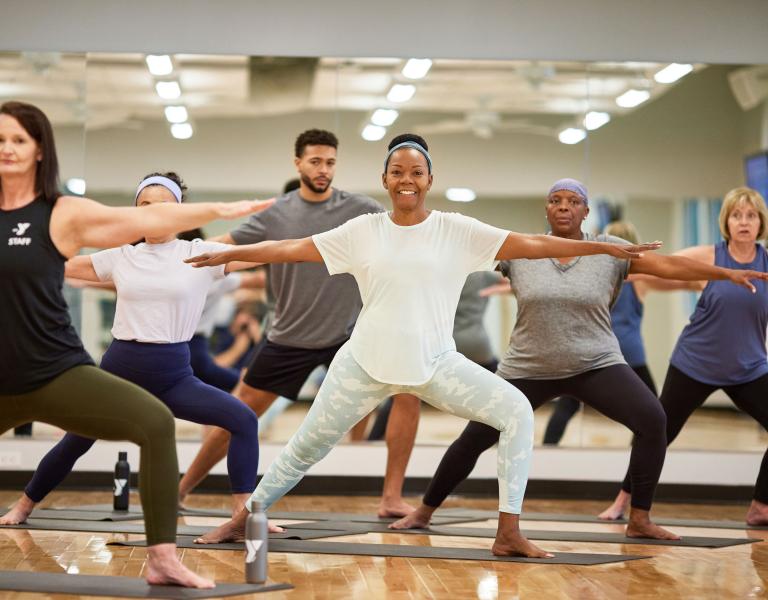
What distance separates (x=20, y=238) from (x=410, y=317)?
4.58ft

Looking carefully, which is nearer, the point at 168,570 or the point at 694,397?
the point at 168,570

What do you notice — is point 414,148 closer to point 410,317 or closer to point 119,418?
point 410,317

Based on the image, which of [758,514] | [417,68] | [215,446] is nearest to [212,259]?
[215,446]

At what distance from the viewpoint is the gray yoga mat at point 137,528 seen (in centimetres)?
511

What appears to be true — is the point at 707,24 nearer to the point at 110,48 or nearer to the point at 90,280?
the point at 110,48

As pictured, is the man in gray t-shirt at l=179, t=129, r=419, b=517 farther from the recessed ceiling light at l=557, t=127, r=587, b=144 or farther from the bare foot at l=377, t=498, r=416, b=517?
the recessed ceiling light at l=557, t=127, r=587, b=144

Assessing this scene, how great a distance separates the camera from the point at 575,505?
711cm

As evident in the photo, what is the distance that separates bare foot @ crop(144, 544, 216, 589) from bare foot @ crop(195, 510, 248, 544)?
100cm

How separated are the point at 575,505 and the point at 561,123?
234 cm

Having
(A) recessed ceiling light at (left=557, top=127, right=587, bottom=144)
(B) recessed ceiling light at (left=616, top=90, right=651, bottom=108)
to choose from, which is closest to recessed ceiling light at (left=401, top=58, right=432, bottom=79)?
(A) recessed ceiling light at (left=557, top=127, right=587, bottom=144)

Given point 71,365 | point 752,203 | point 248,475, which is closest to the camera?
point 71,365

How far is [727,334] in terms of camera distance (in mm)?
5809

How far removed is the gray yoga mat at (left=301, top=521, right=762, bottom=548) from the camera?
5133 mm

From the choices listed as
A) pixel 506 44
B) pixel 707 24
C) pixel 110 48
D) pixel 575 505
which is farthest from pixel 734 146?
pixel 110 48
